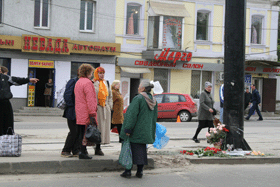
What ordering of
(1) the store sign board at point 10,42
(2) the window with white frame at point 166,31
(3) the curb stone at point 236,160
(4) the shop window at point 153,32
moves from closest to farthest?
(3) the curb stone at point 236,160 < (1) the store sign board at point 10,42 < (2) the window with white frame at point 166,31 < (4) the shop window at point 153,32

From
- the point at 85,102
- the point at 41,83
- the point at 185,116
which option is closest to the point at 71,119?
the point at 85,102

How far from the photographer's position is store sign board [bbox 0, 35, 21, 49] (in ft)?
74.5

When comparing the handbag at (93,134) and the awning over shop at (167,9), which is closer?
the handbag at (93,134)

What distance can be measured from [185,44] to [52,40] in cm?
881

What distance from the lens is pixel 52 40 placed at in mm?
23781

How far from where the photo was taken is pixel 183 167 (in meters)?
8.24

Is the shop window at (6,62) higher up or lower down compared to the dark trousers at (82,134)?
higher up

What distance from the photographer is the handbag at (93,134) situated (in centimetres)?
715

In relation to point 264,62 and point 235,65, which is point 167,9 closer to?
point 264,62

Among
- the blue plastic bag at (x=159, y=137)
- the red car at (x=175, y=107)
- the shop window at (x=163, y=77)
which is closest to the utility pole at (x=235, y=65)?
the blue plastic bag at (x=159, y=137)

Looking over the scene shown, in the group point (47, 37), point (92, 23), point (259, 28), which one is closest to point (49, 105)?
point (47, 37)

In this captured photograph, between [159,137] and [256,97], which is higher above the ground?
[256,97]

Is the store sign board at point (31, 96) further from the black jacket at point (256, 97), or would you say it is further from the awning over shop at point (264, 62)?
the awning over shop at point (264, 62)

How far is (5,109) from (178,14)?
19.5m
